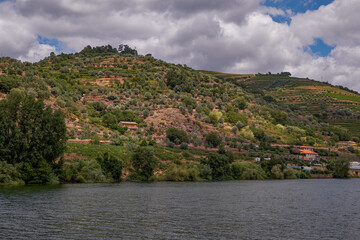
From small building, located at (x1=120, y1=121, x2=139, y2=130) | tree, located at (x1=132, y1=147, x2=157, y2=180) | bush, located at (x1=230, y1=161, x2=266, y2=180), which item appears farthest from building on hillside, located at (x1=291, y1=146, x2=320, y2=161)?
tree, located at (x1=132, y1=147, x2=157, y2=180)

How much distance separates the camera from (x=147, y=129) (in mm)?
99375

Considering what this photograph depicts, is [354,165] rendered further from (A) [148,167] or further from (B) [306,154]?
(A) [148,167]

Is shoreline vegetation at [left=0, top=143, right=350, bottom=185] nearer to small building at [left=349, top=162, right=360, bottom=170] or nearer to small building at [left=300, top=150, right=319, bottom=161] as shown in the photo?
small building at [left=300, top=150, right=319, bottom=161]

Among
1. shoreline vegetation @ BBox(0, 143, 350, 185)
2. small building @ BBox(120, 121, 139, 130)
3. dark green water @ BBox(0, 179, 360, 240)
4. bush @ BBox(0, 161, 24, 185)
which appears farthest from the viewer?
small building @ BBox(120, 121, 139, 130)

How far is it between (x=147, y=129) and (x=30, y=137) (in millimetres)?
46903

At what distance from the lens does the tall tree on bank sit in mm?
53906

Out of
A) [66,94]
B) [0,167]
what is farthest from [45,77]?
[0,167]

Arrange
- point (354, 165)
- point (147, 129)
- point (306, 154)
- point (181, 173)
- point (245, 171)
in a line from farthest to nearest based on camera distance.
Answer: point (306, 154) < point (354, 165) < point (147, 129) < point (245, 171) < point (181, 173)

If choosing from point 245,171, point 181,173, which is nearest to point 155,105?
point 245,171

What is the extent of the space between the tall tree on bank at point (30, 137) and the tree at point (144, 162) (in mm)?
16817

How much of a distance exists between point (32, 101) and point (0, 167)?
11.3 meters

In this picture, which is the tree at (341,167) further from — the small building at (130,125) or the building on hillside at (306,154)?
the small building at (130,125)

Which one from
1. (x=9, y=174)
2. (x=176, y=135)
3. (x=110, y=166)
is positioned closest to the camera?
(x=9, y=174)

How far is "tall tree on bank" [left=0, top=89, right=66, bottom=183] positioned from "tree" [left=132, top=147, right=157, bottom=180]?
16817mm
